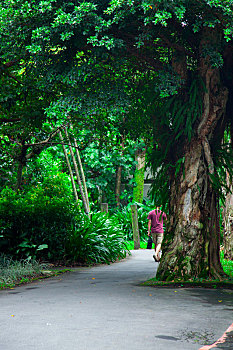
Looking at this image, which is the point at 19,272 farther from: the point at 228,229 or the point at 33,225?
the point at 228,229

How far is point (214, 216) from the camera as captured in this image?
9836 mm

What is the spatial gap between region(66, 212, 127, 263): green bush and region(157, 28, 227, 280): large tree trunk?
3959 millimetres

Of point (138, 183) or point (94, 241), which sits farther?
point (138, 183)

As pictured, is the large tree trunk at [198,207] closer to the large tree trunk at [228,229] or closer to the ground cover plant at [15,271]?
the ground cover plant at [15,271]

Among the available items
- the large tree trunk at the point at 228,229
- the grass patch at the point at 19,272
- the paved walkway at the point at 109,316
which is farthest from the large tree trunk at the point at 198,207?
the large tree trunk at the point at 228,229

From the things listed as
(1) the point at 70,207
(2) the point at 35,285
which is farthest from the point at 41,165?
(2) the point at 35,285

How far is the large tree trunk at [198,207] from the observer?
9461 mm

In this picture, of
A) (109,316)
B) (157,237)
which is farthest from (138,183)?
(109,316)

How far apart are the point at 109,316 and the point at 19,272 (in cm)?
441

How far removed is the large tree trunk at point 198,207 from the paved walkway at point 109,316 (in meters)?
0.89

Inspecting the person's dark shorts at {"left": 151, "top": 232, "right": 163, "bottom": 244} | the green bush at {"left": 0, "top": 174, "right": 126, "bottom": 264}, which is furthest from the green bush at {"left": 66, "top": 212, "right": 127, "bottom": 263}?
the person's dark shorts at {"left": 151, "top": 232, "right": 163, "bottom": 244}

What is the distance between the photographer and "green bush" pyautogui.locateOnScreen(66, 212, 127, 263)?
43.1ft

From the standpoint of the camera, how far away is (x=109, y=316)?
6387 millimetres

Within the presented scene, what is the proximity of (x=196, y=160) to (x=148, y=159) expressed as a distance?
1.18 m
